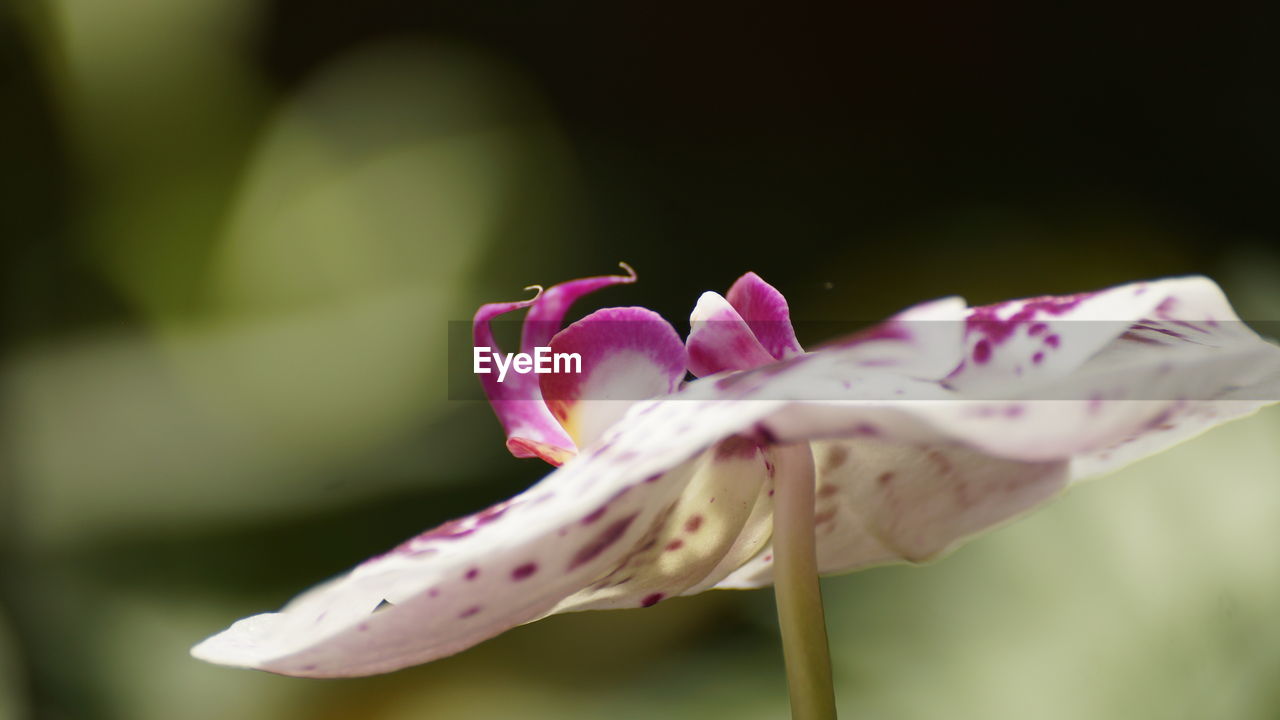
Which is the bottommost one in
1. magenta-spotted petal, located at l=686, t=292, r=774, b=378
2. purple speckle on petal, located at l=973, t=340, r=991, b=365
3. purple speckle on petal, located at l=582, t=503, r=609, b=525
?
purple speckle on petal, located at l=582, t=503, r=609, b=525

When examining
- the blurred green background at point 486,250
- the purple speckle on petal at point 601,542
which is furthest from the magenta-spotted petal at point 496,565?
the blurred green background at point 486,250

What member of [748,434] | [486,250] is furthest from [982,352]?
[486,250]

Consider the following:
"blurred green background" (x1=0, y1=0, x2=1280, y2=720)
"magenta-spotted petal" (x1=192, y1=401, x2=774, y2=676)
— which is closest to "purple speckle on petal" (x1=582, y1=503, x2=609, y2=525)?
"magenta-spotted petal" (x1=192, y1=401, x2=774, y2=676)

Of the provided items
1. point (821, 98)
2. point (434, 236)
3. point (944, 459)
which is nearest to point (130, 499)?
point (434, 236)

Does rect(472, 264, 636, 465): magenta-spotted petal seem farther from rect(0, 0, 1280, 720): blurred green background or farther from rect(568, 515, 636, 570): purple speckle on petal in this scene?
rect(0, 0, 1280, 720): blurred green background

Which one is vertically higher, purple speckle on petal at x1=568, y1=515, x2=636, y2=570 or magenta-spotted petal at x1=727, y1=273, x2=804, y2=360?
magenta-spotted petal at x1=727, y1=273, x2=804, y2=360

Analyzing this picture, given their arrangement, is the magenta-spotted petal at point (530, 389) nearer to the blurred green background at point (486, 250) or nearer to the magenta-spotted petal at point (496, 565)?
the magenta-spotted petal at point (496, 565)

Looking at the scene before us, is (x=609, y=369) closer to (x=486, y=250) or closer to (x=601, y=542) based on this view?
(x=601, y=542)
